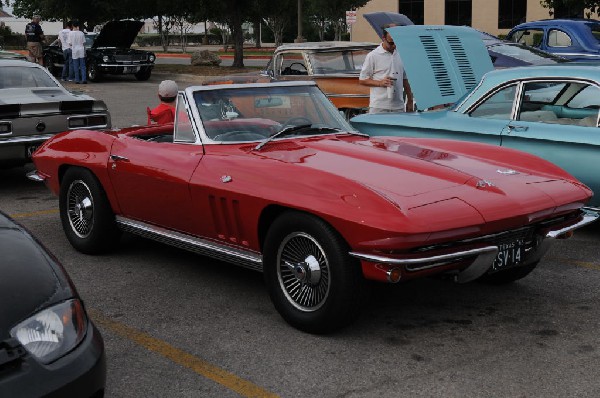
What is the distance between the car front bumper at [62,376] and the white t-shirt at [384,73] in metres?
6.60

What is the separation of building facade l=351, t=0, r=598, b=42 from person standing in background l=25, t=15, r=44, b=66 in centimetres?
3099

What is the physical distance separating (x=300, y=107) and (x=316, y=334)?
186 cm

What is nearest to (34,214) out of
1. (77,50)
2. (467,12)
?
(77,50)

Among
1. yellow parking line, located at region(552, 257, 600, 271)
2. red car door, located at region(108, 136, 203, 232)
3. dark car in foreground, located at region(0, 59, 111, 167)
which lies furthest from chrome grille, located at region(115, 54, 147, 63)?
yellow parking line, located at region(552, 257, 600, 271)

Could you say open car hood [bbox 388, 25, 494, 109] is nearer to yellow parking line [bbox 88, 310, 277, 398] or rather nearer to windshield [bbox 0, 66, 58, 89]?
yellow parking line [bbox 88, 310, 277, 398]

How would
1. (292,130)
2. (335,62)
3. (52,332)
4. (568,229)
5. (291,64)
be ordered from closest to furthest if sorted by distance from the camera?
1. (52,332)
2. (568,229)
3. (292,130)
4. (335,62)
5. (291,64)

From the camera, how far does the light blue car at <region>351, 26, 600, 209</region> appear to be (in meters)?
6.80

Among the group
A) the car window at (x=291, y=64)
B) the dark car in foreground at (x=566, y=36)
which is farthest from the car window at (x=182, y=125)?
the dark car in foreground at (x=566, y=36)

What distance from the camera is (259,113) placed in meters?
5.77

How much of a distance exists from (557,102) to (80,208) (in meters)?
4.17

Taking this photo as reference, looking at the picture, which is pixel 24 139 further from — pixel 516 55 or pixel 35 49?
pixel 35 49

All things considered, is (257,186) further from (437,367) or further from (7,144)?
(7,144)

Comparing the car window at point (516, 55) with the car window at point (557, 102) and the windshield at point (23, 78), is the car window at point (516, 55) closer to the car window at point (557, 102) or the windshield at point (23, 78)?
the car window at point (557, 102)

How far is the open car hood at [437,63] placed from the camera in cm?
815
